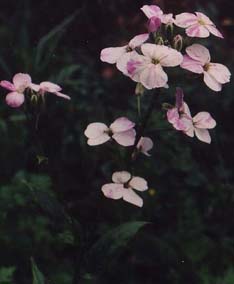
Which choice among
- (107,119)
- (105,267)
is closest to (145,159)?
(107,119)

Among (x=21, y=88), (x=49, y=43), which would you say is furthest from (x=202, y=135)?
(x=49, y=43)

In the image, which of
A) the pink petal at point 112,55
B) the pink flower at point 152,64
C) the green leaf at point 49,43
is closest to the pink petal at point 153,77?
the pink flower at point 152,64

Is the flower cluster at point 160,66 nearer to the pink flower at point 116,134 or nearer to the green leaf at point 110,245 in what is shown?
the pink flower at point 116,134

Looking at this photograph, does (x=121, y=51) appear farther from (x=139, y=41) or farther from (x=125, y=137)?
(x=125, y=137)

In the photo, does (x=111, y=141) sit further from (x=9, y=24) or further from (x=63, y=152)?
(x=9, y=24)

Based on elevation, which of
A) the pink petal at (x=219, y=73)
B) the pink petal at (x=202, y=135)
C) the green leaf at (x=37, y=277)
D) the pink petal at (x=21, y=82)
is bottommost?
the green leaf at (x=37, y=277)

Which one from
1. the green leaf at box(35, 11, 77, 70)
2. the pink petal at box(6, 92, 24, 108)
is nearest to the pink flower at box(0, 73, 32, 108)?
the pink petal at box(6, 92, 24, 108)
